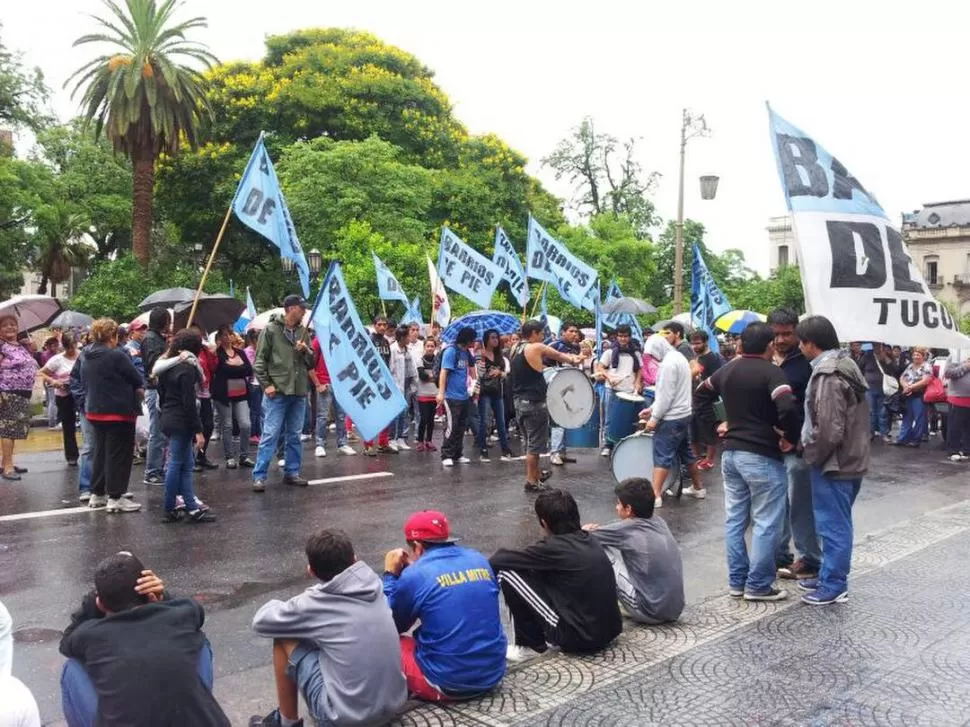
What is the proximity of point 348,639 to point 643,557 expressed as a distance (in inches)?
91.1

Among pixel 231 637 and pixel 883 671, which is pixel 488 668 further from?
pixel 883 671

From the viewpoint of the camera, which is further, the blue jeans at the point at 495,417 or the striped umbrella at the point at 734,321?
the striped umbrella at the point at 734,321

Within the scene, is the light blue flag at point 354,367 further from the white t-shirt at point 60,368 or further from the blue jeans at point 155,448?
the white t-shirt at point 60,368

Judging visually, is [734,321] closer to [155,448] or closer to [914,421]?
[914,421]

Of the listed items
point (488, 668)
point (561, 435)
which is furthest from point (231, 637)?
point (561, 435)

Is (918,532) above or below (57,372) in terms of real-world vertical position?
below

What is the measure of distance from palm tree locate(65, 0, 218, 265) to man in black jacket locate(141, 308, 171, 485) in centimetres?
2296

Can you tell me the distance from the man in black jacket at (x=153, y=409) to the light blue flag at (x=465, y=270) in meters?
7.13

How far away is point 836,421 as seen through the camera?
6.15 meters

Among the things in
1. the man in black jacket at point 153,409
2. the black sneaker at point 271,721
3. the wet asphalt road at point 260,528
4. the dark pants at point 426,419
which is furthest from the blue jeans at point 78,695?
the dark pants at point 426,419

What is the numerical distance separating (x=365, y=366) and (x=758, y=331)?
14.5 ft

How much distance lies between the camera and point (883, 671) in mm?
5176

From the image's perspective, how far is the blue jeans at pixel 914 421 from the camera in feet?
53.7

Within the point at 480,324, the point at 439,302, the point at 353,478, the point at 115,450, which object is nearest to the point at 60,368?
the point at 115,450
